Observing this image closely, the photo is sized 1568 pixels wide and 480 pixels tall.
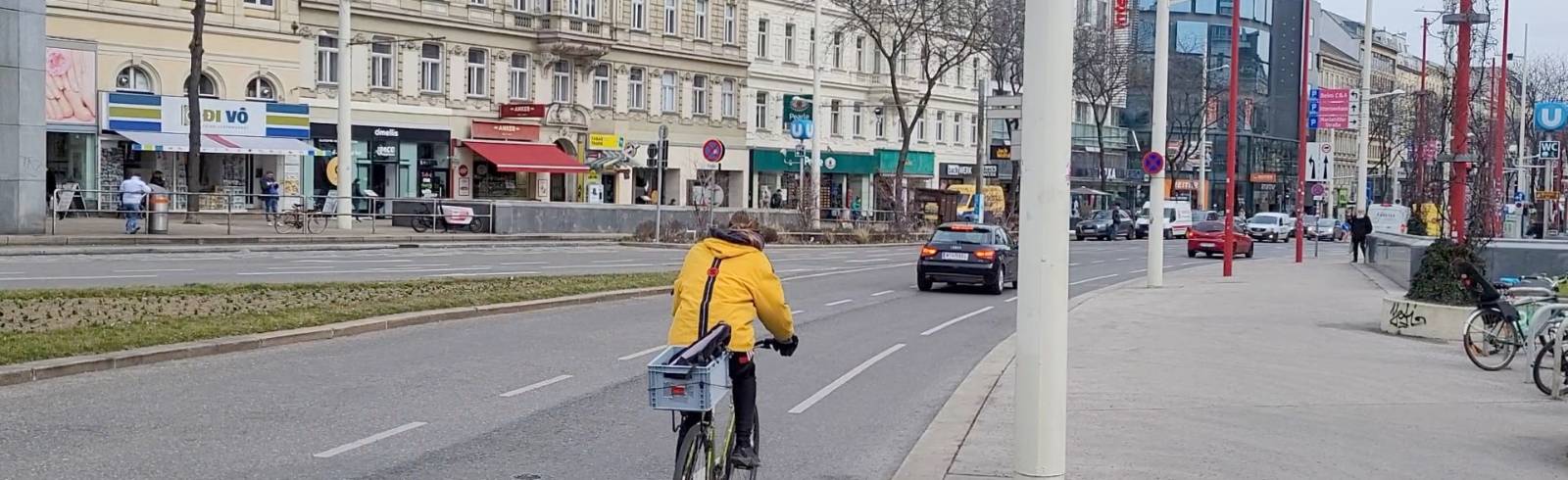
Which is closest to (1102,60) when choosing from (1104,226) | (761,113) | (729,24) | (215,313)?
(1104,226)

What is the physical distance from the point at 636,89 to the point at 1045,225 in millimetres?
54950

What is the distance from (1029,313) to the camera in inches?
287

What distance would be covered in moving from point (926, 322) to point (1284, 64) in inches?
3575

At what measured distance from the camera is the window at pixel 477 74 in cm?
5409

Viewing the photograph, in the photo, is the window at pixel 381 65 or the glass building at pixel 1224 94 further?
the glass building at pixel 1224 94

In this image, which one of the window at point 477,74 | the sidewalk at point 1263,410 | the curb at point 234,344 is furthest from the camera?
the window at point 477,74

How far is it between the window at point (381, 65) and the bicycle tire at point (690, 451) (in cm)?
4533

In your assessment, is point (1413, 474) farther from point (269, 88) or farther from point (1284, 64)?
point (1284, 64)

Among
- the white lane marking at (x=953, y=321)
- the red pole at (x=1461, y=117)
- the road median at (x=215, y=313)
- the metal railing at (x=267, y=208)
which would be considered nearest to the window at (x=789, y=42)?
the metal railing at (x=267, y=208)

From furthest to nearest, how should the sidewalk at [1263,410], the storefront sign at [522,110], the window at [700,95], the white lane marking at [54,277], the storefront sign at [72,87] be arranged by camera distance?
the window at [700,95] < the storefront sign at [522,110] < the storefront sign at [72,87] < the white lane marking at [54,277] < the sidewalk at [1263,410]

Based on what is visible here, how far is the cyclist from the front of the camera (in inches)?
282

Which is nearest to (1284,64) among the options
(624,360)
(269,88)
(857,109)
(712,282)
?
(857,109)

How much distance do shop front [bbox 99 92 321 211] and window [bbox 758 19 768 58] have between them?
79.4 ft

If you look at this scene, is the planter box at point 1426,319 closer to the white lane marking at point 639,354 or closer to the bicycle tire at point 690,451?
the white lane marking at point 639,354
